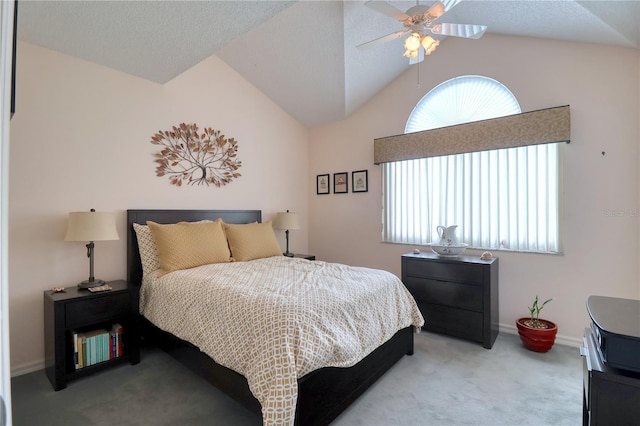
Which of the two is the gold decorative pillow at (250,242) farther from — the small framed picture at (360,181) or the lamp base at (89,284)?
the small framed picture at (360,181)

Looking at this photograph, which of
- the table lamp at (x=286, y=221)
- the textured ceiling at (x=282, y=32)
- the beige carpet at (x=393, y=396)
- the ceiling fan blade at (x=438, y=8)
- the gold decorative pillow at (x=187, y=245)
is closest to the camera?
the beige carpet at (x=393, y=396)

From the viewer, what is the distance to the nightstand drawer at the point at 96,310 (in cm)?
217

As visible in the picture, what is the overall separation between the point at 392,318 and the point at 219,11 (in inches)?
101

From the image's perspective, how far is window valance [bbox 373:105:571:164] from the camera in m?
2.76

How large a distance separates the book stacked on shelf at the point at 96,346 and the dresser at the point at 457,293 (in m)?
2.66

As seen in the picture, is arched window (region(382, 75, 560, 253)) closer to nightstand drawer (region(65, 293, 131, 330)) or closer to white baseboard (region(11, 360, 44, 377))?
nightstand drawer (region(65, 293, 131, 330))

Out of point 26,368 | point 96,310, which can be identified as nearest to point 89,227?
point 96,310

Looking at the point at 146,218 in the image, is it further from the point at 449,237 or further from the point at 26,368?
the point at 449,237

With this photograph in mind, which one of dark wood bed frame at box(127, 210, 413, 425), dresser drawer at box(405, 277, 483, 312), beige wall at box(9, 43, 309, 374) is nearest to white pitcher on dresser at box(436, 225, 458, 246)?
dresser drawer at box(405, 277, 483, 312)

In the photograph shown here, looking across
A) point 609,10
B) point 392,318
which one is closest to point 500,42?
point 609,10

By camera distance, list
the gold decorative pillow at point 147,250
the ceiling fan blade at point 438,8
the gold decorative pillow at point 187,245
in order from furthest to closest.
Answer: the gold decorative pillow at point 147,250, the gold decorative pillow at point 187,245, the ceiling fan blade at point 438,8

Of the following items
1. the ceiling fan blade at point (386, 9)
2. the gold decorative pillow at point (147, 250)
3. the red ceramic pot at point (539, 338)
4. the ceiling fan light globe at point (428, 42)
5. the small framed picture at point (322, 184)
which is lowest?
the red ceramic pot at point (539, 338)

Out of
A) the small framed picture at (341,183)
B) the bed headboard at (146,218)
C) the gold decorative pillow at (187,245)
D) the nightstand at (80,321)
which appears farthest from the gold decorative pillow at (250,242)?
the small framed picture at (341,183)

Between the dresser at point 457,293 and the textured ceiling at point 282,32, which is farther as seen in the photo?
the dresser at point 457,293
